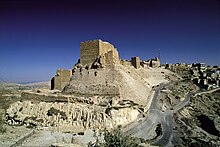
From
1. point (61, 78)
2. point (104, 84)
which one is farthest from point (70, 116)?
point (61, 78)

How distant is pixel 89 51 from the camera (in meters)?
26.9

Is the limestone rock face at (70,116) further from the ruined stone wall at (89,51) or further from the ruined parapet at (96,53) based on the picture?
the ruined stone wall at (89,51)

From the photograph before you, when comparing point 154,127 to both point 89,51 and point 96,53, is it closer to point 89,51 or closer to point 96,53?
point 96,53

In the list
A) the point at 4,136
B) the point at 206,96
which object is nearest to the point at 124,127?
the point at 4,136

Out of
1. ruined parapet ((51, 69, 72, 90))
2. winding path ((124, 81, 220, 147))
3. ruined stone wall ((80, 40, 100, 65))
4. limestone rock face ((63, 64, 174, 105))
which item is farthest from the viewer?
ruined parapet ((51, 69, 72, 90))

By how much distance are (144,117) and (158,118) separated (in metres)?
1.67

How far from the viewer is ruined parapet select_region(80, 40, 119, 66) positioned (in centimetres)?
2519

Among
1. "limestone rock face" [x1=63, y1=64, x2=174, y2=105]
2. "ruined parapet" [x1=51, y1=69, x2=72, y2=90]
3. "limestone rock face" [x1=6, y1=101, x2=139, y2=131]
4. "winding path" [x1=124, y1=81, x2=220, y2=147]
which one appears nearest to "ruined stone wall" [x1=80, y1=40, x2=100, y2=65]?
"limestone rock face" [x1=63, y1=64, x2=174, y2=105]

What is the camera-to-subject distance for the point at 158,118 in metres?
22.3

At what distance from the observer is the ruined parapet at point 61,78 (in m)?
28.7

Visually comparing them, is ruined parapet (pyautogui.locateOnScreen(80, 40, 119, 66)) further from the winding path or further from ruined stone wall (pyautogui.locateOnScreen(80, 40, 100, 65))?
the winding path

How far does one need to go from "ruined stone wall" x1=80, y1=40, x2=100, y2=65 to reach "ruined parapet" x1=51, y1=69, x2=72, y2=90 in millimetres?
2716

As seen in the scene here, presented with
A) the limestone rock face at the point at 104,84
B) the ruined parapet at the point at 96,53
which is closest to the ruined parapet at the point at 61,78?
the limestone rock face at the point at 104,84

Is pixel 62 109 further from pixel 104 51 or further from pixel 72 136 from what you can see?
pixel 104 51
